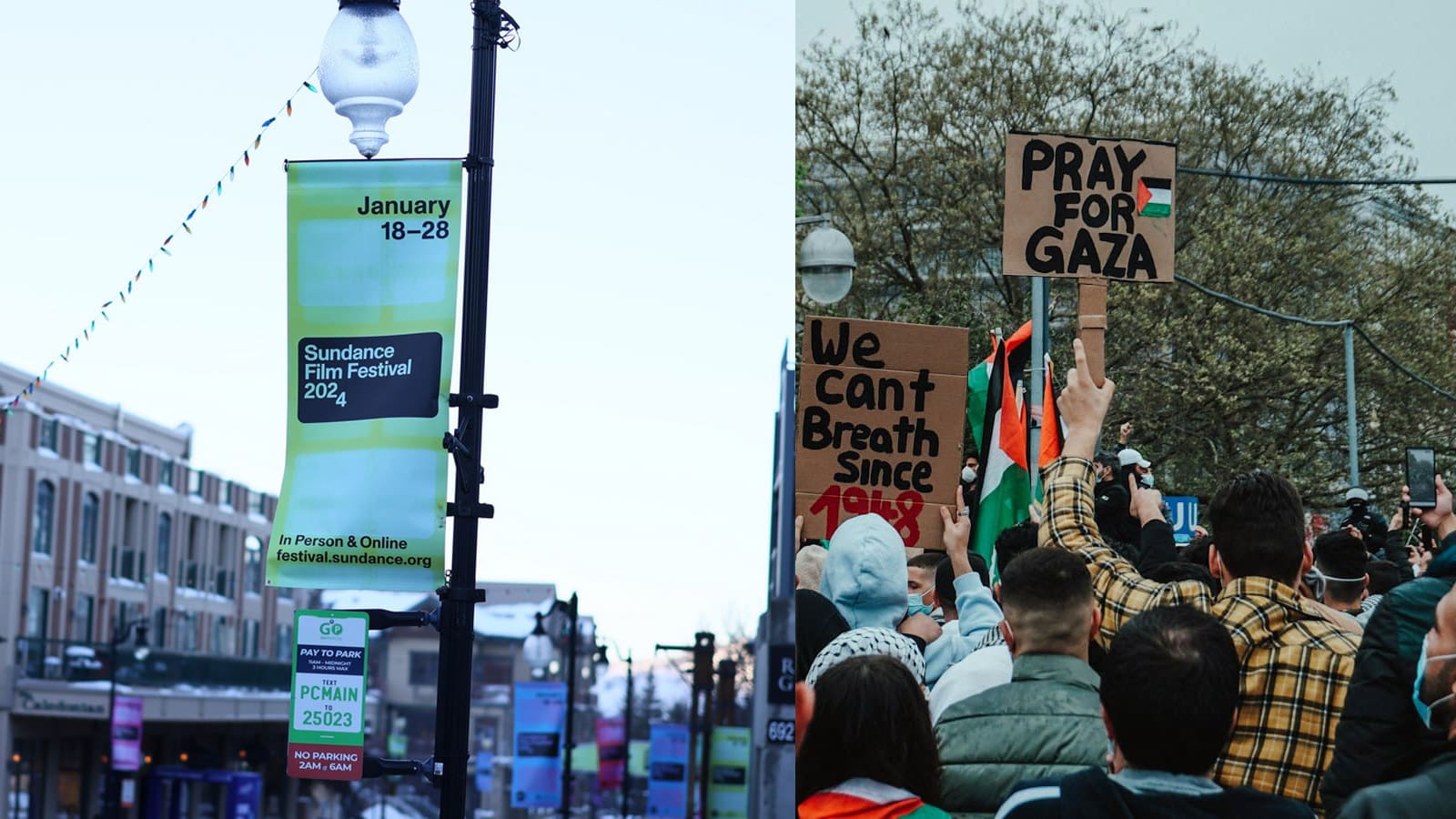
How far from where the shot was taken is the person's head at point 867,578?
4785 millimetres

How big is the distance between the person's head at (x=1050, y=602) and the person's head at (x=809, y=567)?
1.45 m

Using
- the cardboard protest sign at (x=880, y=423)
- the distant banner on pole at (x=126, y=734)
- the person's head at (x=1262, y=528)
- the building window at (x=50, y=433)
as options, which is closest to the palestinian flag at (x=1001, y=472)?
the cardboard protest sign at (x=880, y=423)

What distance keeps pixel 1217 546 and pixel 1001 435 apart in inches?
83.3

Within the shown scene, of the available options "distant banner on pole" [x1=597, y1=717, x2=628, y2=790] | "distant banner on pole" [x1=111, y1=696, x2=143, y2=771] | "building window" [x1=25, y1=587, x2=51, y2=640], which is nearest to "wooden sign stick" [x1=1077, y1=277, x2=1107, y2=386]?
"distant banner on pole" [x1=597, y1=717, x2=628, y2=790]

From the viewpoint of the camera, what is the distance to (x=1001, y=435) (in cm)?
595

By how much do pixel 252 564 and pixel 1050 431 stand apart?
7016cm

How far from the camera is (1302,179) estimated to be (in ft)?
21.4

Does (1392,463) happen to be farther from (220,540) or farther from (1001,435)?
(220,540)

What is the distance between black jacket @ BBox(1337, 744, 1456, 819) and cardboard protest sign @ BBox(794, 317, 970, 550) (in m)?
2.75

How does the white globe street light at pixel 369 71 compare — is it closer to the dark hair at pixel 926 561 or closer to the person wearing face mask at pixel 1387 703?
the dark hair at pixel 926 561

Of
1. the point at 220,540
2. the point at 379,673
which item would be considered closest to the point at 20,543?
the point at 220,540

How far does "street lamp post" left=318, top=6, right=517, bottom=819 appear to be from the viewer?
530cm

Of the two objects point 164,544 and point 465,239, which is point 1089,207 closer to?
point 465,239

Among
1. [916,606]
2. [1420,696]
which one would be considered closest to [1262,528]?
[1420,696]
